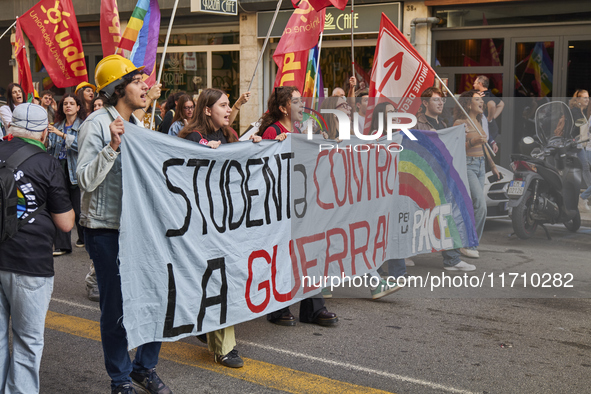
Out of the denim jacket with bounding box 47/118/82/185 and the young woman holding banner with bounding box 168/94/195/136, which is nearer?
the denim jacket with bounding box 47/118/82/185

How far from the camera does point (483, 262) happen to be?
5.78m

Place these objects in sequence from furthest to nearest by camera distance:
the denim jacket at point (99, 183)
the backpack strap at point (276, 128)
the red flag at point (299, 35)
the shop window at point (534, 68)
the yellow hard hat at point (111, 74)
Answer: the shop window at point (534, 68) → the red flag at point (299, 35) → the backpack strap at point (276, 128) → the yellow hard hat at point (111, 74) → the denim jacket at point (99, 183)

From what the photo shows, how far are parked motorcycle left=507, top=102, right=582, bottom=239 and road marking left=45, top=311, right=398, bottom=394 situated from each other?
262 cm

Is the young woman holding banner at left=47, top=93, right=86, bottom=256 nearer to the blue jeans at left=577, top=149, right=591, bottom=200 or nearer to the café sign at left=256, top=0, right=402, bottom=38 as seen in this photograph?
the blue jeans at left=577, top=149, right=591, bottom=200

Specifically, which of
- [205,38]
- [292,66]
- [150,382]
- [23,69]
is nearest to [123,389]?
[150,382]

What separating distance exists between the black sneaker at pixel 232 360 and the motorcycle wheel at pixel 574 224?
3198mm

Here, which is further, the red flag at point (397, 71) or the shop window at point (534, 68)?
the shop window at point (534, 68)

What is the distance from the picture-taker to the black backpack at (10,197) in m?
3.11

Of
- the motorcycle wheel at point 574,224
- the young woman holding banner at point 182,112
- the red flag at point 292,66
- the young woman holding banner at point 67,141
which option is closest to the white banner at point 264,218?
the motorcycle wheel at point 574,224

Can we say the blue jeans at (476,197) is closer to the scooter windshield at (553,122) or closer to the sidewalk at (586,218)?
the scooter windshield at (553,122)

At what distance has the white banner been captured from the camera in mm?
3747

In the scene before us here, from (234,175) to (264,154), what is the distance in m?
0.38

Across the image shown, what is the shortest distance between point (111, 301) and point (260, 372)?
3.59ft

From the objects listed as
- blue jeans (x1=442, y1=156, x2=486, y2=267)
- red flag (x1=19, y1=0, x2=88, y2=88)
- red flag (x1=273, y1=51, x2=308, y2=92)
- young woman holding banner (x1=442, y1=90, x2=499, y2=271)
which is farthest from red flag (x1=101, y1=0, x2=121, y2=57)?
blue jeans (x1=442, y1=156, x2=486, y2=267)
